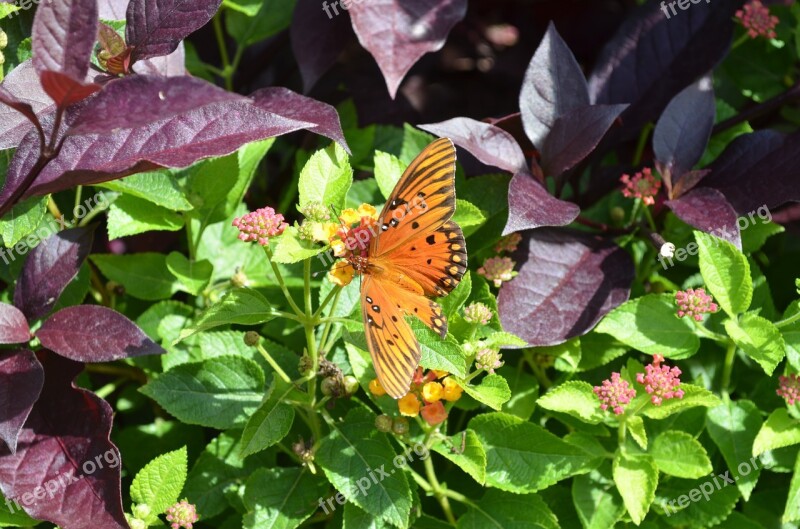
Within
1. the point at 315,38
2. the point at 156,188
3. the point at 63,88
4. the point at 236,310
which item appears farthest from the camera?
the point at 315,38

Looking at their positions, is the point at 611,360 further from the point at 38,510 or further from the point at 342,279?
the point at 38,510

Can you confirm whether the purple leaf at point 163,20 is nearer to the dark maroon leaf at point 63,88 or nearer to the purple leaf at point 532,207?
the dark maroon leaf at point 63,88

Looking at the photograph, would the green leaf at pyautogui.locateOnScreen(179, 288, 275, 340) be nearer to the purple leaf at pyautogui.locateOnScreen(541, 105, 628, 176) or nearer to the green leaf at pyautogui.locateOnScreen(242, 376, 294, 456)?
the green leaf at pyautogui.locateOnScreen(242, 376, 294, 456)

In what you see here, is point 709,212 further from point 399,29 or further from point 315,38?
point 315,38

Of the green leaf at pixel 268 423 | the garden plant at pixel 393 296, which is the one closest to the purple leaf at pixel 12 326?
the garden plant at pixel 393 296

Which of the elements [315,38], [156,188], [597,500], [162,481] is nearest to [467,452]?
[597,500]

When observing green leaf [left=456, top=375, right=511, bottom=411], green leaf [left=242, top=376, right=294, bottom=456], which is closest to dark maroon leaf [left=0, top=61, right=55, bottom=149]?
green leaf [left=242, top=376, right=294, bottom=456]
